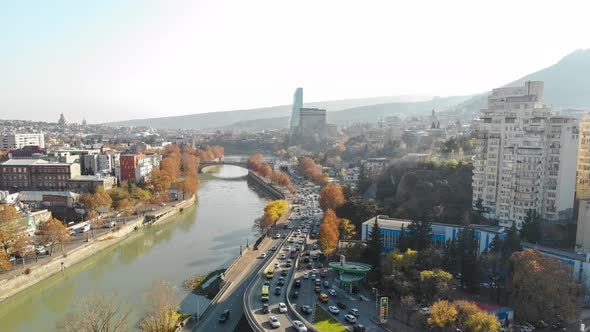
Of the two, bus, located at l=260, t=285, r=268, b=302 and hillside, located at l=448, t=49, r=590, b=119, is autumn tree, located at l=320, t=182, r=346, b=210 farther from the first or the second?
hillside, located at l=448, t=49, r=590, b=119

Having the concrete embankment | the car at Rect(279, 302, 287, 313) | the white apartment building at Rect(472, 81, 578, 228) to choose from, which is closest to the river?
the concrete embankment

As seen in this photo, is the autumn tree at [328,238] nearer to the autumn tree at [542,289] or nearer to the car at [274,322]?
the car at [274,322]

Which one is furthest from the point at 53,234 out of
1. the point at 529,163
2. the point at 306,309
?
the point at 529,163

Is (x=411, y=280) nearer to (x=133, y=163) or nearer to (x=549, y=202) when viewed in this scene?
(x=549, y=202)

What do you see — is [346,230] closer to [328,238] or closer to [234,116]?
[328,238]

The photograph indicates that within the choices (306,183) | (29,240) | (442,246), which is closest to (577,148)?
(442,246)
